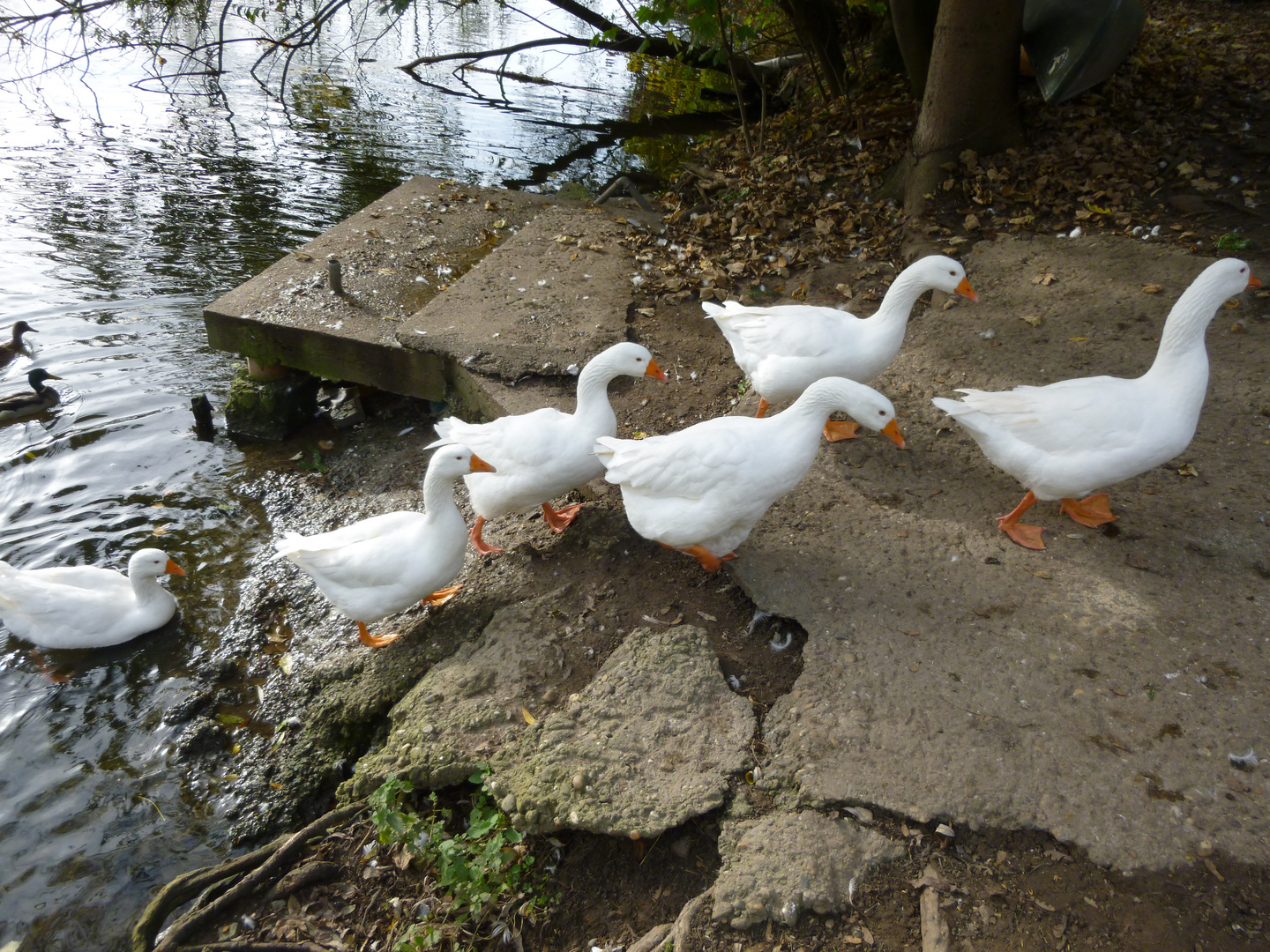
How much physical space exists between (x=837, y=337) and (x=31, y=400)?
611cm

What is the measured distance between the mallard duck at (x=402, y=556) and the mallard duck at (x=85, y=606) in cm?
108

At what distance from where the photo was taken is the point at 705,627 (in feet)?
11.1

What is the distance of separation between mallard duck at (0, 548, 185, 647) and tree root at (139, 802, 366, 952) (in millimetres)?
Answer: 1703

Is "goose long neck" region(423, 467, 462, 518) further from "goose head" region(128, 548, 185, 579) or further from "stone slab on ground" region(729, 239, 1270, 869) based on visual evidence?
"goose head" region(128, 548, 185, 579)

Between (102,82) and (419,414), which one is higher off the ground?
(102,82)

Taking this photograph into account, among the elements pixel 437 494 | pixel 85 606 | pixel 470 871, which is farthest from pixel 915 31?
pixel 85 606

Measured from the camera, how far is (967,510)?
3.85 meters

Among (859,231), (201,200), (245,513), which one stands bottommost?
(245,513)

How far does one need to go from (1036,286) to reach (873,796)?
4203 millimetres

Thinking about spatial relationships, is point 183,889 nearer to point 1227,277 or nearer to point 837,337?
point 837,337

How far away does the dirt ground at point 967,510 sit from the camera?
2318 mm

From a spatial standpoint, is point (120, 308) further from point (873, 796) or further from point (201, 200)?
point (873, 796)

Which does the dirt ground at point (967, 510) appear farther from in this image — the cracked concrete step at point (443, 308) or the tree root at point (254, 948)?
the cracked concrete step at point (443, 308)

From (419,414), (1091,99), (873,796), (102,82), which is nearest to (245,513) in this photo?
(419,414)
